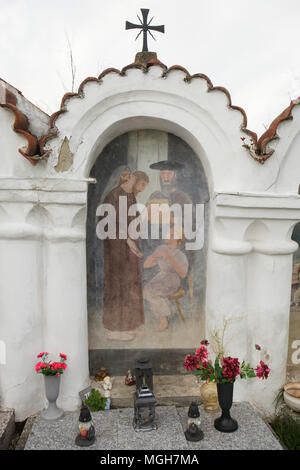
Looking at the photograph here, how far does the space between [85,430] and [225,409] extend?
1821 mm

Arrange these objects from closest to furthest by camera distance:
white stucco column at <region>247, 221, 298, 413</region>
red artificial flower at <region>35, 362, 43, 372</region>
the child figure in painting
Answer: red artificial flower at <region>35, 362, 43, 372</region>
white stucco column at <region>247, 221, 298, 413</region>
the child figure in painting

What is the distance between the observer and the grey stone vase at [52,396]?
485 centimetres

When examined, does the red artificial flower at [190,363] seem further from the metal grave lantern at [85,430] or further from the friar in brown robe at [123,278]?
the metal grave lantern at [85,430]

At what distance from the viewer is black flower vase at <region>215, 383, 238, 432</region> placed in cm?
469

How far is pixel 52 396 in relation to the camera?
489 cm

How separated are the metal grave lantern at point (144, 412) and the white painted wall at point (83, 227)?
1.00 meters

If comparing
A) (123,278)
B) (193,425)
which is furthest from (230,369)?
(123,278)

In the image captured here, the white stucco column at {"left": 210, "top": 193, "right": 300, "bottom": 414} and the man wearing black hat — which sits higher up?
the man wearing black hat

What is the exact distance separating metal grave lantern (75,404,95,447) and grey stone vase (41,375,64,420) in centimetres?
66

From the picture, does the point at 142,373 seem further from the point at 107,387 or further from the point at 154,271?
the point at 154,271

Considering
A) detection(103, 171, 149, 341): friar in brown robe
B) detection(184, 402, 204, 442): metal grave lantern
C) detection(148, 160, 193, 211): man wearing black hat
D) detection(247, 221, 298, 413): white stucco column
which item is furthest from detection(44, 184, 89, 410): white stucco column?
detection(247, 221, 298, 413): white stucco column

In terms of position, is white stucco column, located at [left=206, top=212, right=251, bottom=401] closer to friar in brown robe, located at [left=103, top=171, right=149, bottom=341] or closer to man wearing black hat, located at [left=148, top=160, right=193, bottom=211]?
man wearing black hat, located at [left=148, top=160, right=193, bottom=211]

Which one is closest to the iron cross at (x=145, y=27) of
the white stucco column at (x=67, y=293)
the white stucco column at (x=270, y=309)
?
the white stucco column at (x=67, y=293)
